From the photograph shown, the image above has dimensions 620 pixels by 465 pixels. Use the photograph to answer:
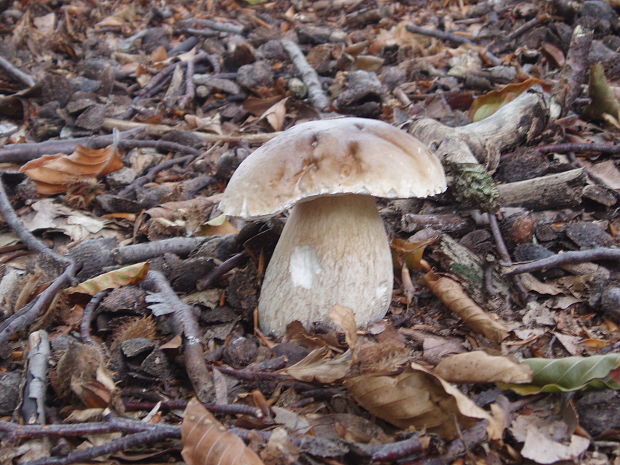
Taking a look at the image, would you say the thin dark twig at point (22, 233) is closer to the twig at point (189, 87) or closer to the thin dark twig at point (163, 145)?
the thin dark twig at point (163, 145)

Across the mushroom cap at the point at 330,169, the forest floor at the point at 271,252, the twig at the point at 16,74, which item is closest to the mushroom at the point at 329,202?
the mushroom cap at the point at 330,169

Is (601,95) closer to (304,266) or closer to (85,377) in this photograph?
(304,266)

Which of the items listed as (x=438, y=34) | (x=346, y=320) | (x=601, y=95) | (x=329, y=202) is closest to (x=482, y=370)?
(x=346, y=320)

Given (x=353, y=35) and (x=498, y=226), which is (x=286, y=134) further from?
(x=353, y=35)

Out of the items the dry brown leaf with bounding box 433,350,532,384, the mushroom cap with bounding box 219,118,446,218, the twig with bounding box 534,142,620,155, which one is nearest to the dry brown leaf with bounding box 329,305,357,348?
the dry brown leaf with bounding box 433,350,532,384

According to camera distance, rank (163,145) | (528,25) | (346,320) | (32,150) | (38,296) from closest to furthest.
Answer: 1. (346,320)
2. (38,296)
3. (32,150)
4. (163,145)
5. (528,25)

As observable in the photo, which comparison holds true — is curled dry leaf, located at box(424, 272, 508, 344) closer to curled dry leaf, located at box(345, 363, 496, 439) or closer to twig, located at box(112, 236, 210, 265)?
curled dry leaf, located at box(345, 363, 496, 439)

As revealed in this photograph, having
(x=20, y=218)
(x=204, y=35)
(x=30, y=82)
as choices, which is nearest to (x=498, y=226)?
(x=20, y=218)
